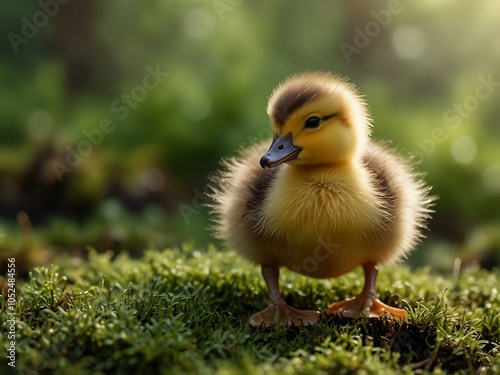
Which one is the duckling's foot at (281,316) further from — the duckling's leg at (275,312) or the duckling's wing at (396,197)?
the duckling's wing at (396,197)

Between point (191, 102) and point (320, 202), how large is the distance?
3104 mm

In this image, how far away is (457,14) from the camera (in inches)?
220

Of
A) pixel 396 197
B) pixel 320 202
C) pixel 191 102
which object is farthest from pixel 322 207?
pixel 191 102

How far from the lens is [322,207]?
1907 mm

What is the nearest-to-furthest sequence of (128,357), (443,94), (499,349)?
(128,357), (499,349), (443,94)

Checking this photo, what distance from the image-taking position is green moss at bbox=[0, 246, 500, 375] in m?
1.57

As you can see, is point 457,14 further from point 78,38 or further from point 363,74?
point 78,38

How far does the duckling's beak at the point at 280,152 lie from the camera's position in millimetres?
1901

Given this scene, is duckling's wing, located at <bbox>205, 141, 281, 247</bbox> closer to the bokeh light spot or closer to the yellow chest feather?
the yellow chest feather

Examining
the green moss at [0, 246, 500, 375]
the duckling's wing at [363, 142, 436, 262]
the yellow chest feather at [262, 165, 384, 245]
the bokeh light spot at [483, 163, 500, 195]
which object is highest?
the bokeh light spot at [483, 163, 500, 195]

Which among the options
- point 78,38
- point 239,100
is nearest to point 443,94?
point 239,100

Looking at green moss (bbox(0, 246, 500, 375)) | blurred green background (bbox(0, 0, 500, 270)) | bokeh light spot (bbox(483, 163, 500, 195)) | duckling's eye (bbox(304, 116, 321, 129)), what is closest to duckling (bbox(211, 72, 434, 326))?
duckling's eye (bbox(304, 116, 321, 129))

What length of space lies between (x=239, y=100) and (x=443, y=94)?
1.86 m

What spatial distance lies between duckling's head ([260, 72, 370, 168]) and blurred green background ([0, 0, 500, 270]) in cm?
144
